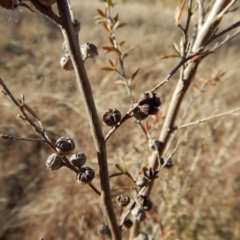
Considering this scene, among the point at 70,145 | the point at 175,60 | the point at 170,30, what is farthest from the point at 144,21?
the point at 70,145

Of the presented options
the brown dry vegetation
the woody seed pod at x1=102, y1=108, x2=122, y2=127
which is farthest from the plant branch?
the brown dry vegetation

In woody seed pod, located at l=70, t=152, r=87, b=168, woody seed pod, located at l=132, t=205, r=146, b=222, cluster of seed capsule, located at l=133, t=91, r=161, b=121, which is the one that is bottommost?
woody seed pod, located at l=132, t=205, r=146, b=222

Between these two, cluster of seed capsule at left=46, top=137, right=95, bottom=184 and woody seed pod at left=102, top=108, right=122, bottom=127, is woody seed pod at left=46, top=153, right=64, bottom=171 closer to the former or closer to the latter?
cluster of seed capsule at left=46, top=137, right=95, bottom=184

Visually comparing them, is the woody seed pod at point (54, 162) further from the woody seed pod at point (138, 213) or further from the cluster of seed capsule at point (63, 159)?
the woody seed pod at point (138, 213)

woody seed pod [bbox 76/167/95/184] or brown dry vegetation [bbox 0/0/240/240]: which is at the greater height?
brown dry vegetation [bbox 0/0/240/240]

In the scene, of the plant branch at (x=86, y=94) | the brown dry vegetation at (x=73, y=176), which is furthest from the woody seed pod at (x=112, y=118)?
the brown dry vegetation at (x=73, y=176)

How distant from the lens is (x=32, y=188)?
101 inches

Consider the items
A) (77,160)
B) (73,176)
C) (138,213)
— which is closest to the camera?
(77,160)

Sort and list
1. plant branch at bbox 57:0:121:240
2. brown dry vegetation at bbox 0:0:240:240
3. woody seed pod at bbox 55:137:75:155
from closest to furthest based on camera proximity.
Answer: plant branch at bbox 57:0:121:240 < woody seed pod at bbox 55:137:75:155 < brown dry vegetation at bbox 0:0:240:240

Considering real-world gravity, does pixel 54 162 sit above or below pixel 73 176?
below

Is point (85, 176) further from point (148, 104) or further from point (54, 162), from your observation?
point (148, 104)

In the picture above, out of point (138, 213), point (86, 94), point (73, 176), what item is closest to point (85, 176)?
point (86, 94)

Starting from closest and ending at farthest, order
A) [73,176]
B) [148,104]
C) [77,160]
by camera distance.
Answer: [148,104], [77,160], [73,176]

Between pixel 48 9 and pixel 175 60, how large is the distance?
125 inches
